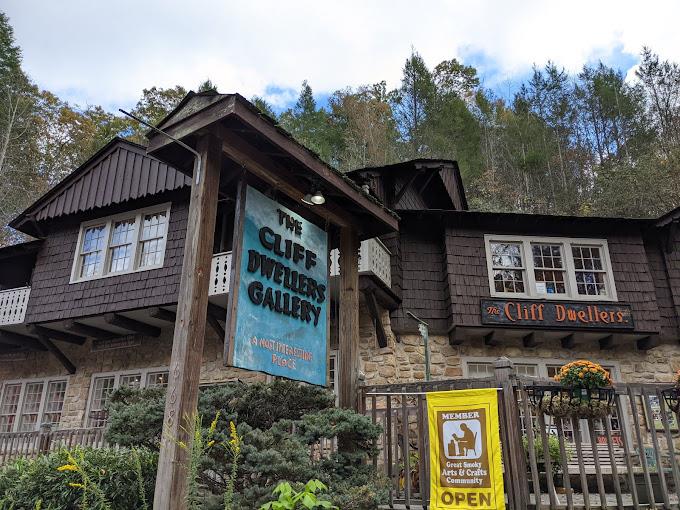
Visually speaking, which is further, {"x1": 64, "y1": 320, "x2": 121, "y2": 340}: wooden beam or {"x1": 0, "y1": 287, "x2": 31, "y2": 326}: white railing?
{"x1": 0, "y1": 287, "x2": 31, "y2": 326}: white railing

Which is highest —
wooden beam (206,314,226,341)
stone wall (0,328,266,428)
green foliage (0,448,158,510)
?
wooden beam (206,314,226,341)

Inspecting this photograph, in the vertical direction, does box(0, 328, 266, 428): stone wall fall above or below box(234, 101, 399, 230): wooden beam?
below

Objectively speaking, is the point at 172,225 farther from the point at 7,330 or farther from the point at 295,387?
the point at 295,387

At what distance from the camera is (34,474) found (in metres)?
5.33

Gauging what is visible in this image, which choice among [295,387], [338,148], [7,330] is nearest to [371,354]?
[295,387]

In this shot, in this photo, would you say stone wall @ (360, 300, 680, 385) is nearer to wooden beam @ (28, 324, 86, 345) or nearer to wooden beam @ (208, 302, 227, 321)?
wooden beam @ (208, 302, 227, 321)

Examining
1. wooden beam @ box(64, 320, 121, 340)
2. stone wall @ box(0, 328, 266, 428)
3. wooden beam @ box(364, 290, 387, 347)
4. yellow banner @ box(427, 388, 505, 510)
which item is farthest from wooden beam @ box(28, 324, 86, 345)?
yellow banner @ box(427, 388, 505, 510)

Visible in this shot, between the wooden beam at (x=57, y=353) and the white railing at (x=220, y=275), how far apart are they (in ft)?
18.2

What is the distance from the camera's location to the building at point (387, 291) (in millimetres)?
12102

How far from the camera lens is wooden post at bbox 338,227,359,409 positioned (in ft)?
21.3

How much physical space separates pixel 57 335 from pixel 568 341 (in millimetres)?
12677

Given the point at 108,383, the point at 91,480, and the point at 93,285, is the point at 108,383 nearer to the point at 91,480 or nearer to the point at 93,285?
the point at 93,285

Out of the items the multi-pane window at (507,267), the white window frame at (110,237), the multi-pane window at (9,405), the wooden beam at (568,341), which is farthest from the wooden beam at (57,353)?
the wooden beam at (568,341)

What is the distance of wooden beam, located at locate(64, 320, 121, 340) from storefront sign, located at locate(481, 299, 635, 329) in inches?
372
